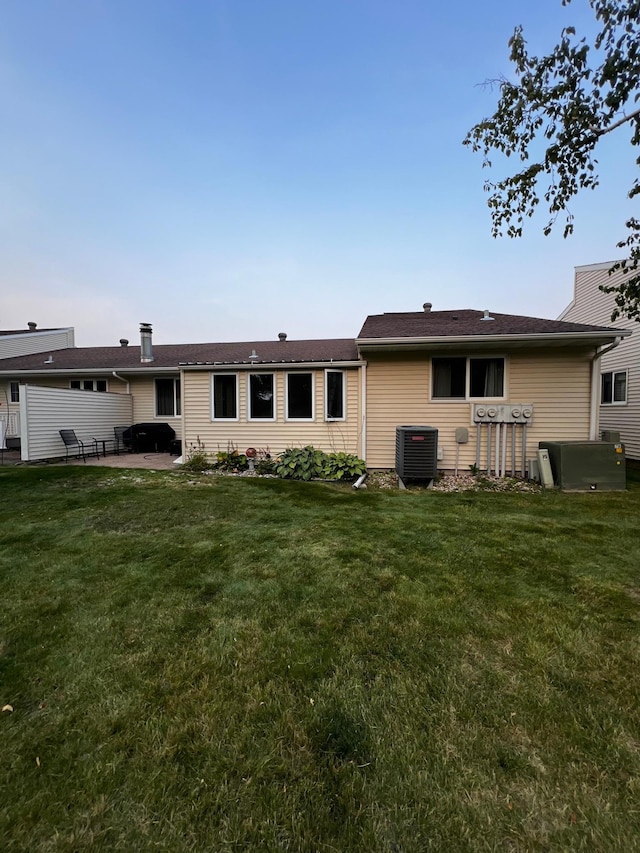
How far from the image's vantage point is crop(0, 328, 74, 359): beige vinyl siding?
1512 centimetres

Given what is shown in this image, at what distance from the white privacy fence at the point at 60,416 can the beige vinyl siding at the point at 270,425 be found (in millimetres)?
3762

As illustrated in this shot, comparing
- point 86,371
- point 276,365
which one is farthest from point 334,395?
point 86,371

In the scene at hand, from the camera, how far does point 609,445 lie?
673 cm

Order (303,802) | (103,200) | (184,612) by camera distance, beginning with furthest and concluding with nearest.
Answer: (103,200) → (184,612) → (303,802)

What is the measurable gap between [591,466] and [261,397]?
7320 mm

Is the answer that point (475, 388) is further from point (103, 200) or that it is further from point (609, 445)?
point (103, 200)

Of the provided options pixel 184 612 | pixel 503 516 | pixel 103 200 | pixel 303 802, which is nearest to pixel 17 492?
pixel 184 612

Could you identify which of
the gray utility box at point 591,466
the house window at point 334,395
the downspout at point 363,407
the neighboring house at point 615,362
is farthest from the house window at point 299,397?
the neighboring house at point 615,362

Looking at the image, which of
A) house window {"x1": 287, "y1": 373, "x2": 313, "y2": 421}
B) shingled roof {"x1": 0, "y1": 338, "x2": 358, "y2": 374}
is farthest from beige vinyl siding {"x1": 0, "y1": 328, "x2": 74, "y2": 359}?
house window {"x1": 287, "y1": 373, "x2": 313, "y2": 421}

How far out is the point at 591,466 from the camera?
6812 mm

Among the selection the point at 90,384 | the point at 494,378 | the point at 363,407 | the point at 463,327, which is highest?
the point at 463,327

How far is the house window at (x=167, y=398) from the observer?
467 inches

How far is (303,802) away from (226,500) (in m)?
4.83

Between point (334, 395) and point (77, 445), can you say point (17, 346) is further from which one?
point (334, 395)
